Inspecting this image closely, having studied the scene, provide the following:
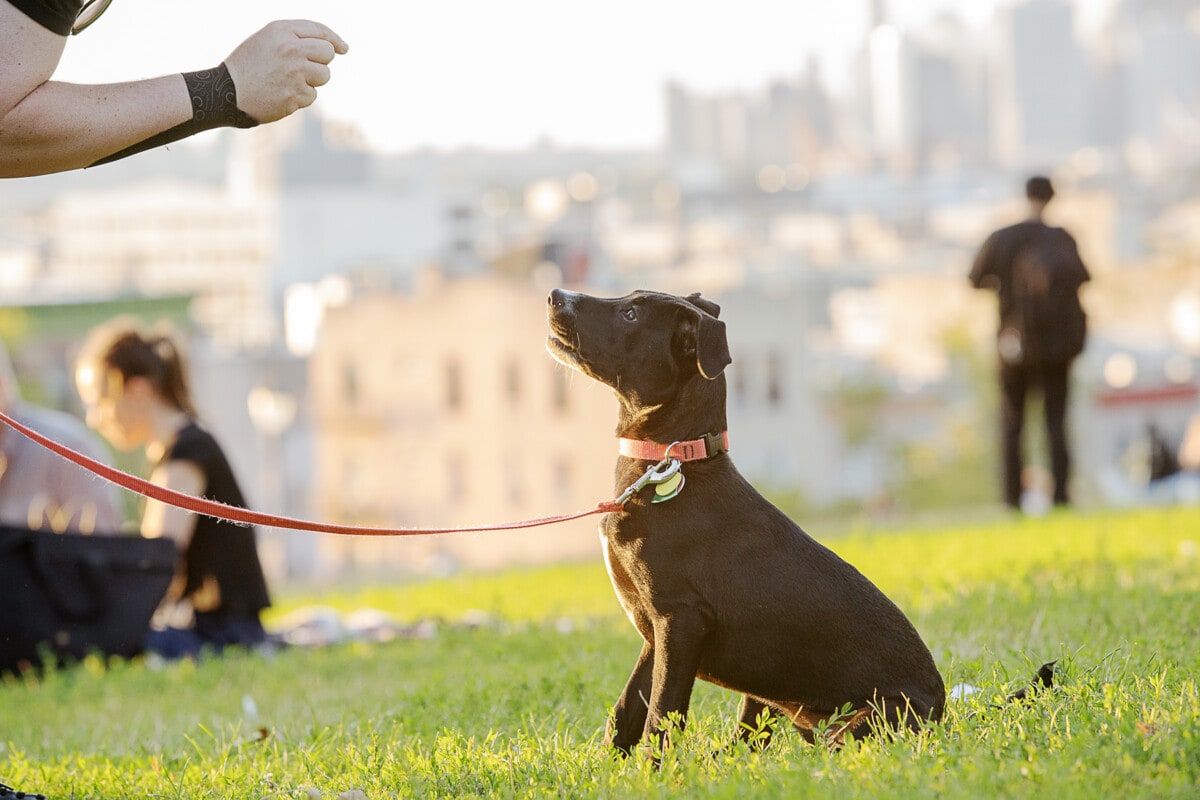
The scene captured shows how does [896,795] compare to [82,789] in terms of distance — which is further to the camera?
[82,789]

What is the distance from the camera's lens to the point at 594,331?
12.9ft

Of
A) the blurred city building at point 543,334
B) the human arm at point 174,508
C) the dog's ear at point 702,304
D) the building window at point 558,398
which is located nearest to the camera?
the dog's ear at point 702,304

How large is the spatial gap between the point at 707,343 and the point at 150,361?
14.7 ft

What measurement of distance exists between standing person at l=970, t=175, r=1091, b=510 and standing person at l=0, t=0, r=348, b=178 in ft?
26.0

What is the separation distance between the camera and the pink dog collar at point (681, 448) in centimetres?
382

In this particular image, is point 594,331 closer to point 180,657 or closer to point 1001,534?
point 180,657

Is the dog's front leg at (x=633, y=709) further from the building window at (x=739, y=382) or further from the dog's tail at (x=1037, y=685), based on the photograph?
the building window at (x=739, y=382)

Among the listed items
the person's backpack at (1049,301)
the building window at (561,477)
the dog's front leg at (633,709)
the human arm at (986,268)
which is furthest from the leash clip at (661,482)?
the building window at (561,477)

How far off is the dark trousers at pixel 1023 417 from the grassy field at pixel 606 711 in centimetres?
235

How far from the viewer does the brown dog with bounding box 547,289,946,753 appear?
3715 mm

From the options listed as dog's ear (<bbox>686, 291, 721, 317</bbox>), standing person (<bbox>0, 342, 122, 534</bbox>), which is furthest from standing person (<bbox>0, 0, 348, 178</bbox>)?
standing person (<bbox>0, 342, 122, 534</bbox>)

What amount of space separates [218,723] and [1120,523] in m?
5.75

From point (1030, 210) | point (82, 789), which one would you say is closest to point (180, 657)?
point (82, 789)

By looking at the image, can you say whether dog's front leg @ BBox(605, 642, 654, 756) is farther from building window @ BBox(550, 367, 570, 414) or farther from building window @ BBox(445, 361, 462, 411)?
building window @ BBox(445, 361, 462, 411)
